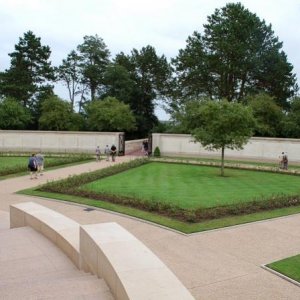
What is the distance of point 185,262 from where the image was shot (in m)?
9.36

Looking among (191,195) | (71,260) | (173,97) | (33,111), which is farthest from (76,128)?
(71,260)

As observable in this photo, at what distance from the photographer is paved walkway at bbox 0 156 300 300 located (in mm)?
7707

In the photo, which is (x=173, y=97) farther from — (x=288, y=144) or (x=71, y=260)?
(x=71, y=260)

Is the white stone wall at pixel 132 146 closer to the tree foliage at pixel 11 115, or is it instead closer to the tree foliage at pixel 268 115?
the tree foliage at pixel 268 115

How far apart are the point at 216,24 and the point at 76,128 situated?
24468mm

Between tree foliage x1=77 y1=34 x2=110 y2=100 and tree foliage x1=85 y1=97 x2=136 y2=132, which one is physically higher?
tree foliage x1=77 y1=34 x2=110 y2=100

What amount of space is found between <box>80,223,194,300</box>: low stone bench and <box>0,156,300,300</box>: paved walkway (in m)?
1.99

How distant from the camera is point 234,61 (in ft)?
186

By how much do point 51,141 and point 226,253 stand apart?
37.2 m

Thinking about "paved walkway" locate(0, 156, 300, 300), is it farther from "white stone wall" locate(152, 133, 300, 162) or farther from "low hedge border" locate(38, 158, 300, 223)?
"white stone wall" locate(152, 133, 300, 162)

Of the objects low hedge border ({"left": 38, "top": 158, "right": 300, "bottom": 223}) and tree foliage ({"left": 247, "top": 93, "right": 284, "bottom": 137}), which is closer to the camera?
low hedge border ({"left": 38, "top": 158, "right": 300, "bottom": 223})

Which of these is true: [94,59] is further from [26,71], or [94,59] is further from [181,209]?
[181,209]

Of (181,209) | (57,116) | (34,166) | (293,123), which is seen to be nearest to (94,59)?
(57,116)

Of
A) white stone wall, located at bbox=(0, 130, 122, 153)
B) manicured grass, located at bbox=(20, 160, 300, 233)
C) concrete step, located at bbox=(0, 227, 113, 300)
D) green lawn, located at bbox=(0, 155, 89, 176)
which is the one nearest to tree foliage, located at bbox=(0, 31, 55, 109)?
white stone wall, located at bbox=(0, 130, 122, 153)
